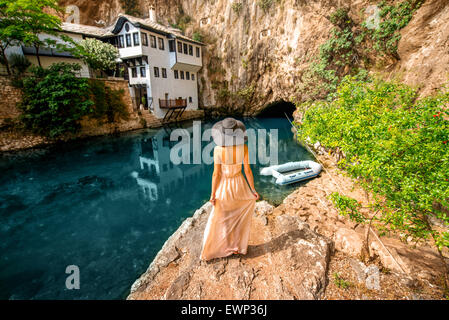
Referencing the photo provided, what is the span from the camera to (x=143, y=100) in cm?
2680

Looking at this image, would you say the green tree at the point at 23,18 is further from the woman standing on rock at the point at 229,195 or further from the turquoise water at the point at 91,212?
the woman standing on rock at the point at 229,195

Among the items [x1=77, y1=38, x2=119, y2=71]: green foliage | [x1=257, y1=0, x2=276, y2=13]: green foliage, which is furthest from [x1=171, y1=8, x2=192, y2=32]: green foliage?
[x1=77, y1=38, x2=119, y2=71]: green foliage

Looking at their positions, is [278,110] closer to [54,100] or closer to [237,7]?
[237,7]

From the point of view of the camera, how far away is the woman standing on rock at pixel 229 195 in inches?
132

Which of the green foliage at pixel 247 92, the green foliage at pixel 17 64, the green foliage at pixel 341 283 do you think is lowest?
the green foliage at pixel 341 283

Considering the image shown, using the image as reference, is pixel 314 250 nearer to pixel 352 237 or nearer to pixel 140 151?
pixel 352 237

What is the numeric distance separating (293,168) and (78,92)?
793 inches

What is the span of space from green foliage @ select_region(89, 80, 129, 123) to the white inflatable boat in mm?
19834

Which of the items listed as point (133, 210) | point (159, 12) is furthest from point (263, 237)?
point (159, 12)

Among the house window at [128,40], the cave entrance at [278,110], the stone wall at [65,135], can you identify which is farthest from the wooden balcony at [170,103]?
the cave entrance at [278,110]

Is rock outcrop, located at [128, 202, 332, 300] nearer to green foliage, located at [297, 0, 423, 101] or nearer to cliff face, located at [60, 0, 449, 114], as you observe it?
green foliage, located at [297, 0, 423, 101]

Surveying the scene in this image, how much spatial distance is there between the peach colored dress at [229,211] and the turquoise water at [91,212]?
3237 mm

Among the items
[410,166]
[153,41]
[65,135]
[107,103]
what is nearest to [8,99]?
[65,135]

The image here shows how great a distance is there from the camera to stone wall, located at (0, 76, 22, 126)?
15.7m
